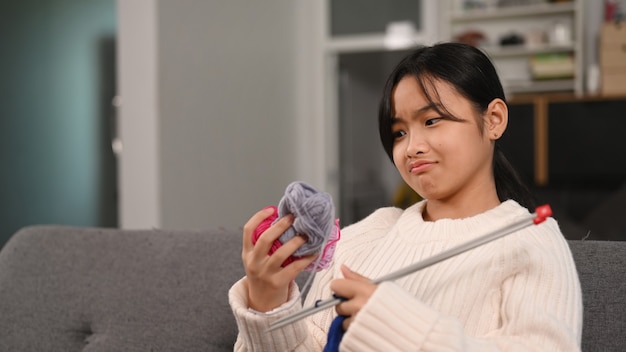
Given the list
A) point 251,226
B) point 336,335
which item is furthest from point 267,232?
point 336,335

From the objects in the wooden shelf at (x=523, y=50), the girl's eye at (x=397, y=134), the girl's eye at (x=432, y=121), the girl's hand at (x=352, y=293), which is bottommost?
the girl's hand at (x=352, y=293)

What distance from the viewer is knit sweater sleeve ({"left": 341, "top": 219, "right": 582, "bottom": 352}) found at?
81cm

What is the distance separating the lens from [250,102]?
15.4 feet

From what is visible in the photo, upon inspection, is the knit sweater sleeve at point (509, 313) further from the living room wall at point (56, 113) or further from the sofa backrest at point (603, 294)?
the living room wall at point (56, 113)

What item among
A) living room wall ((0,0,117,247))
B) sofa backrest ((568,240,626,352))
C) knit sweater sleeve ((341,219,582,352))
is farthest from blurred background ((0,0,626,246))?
knit sweater sleeve ((341,219,582,352))

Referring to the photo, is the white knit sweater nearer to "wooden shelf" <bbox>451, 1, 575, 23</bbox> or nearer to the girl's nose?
the girl's nose

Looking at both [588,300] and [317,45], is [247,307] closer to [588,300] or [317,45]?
[588,300]

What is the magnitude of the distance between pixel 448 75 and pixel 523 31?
4.37 meters

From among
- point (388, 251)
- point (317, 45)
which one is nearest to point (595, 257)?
point (388, 251)

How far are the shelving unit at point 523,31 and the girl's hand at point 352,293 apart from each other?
14.0ft

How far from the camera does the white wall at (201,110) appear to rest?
137 inches

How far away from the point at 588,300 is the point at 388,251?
0.32 m

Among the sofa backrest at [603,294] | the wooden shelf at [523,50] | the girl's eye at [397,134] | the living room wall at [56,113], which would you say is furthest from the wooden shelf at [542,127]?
the girl's eye at [397,134]

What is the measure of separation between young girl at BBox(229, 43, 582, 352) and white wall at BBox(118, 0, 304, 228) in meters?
2.52
